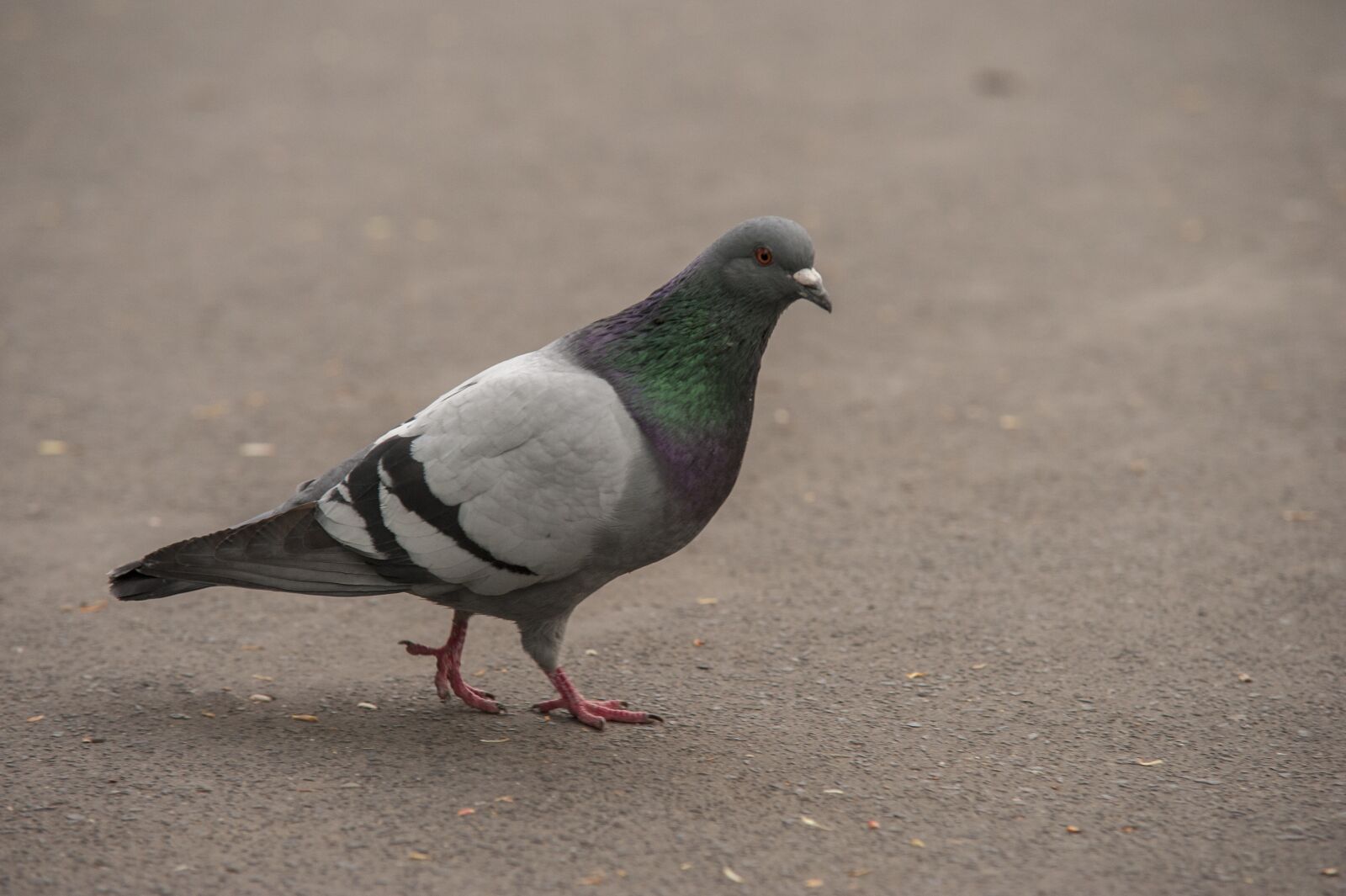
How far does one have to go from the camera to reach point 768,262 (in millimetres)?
3822

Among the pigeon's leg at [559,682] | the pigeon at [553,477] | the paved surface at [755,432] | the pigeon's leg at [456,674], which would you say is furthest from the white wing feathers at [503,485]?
the paved surface at [755,432]

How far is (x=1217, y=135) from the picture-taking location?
9758 millimetres

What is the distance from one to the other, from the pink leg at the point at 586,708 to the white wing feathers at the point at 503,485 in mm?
417

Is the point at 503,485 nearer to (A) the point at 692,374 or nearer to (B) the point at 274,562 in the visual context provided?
(A) the point at 692,374

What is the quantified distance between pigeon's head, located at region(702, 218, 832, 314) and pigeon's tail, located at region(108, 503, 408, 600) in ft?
4.18

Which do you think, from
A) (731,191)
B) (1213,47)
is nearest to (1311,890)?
(731,191)

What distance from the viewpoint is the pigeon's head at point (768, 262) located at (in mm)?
3793

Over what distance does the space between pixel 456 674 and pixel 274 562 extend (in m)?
0.66

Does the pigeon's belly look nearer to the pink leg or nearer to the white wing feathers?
the white wing feathers

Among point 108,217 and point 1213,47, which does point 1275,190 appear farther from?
point 108,217

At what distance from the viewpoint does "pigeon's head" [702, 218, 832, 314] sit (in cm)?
379

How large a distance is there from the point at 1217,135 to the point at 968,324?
363 centimetres

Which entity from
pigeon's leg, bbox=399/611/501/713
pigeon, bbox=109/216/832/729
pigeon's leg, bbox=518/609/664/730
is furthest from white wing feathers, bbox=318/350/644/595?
pigeon's leg, bbox=399/611/501/713

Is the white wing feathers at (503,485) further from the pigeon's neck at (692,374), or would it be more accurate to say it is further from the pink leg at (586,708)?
the pink leg at (586,708)
